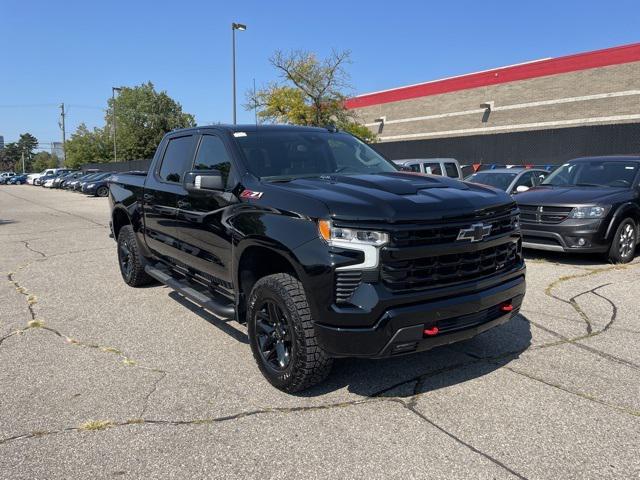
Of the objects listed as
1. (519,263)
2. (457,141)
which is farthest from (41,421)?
(457,141)

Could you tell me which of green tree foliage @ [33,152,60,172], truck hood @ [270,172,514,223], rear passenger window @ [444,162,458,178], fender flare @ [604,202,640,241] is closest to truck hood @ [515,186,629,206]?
fender flare @ [604,202,640,241]

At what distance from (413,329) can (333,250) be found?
0.68m

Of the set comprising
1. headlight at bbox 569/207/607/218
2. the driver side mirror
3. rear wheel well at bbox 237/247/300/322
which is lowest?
rear wheel well at bbox 237/247/300/322

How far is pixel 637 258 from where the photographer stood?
870 centimetres

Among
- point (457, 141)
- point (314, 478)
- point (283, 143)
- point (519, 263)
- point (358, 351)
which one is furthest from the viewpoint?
point (457, 141)

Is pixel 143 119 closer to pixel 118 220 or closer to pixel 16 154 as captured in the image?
pixel 118 220

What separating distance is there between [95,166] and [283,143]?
220ft

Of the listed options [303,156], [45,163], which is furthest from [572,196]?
[45,163]

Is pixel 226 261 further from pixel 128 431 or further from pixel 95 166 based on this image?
pixel 95 166

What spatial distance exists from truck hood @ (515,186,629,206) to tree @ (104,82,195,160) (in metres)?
67.7

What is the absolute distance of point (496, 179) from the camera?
1241 centimetres

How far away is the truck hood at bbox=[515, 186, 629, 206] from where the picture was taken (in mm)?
7906

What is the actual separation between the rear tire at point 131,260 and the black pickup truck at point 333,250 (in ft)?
6.21

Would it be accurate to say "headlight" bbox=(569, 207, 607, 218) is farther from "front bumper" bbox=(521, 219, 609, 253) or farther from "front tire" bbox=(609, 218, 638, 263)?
"front tire" bbox=(609, 218, 638, 263)
